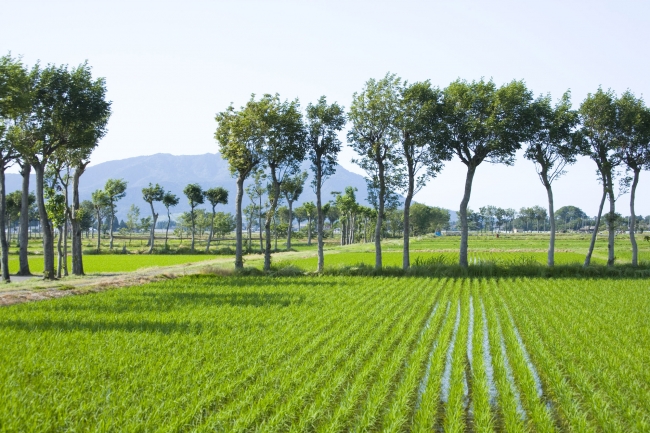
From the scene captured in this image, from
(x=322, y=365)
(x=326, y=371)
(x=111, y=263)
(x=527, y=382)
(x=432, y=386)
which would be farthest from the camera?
(x=111, y=263)

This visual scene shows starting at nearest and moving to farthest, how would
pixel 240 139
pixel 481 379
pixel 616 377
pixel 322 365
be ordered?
pixel 481 379 < pixel 616 377 < pixel 322 365 < pixel 240 139

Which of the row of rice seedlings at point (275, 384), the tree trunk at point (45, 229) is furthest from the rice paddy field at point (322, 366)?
the tree trunk at point (45, 229)

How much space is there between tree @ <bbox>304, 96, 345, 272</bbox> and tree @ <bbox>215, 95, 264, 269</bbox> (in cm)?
334

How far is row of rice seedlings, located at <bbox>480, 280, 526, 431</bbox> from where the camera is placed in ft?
21.6

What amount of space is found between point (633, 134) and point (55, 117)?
115ft

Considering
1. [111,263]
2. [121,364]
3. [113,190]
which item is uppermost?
[113,190]

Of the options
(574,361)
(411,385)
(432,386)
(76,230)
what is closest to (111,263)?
(76,230)

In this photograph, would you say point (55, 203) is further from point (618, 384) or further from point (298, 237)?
point (298, 237)

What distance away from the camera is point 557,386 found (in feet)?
26.1

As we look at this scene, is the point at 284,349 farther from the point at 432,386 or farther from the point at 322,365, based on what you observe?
the point at 432,386

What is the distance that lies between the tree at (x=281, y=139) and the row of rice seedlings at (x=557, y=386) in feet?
65.4

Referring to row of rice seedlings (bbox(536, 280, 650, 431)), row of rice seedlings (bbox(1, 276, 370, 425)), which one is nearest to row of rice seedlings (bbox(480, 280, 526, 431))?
row of rice seedlings (bbox(536, 280, 650, 431))

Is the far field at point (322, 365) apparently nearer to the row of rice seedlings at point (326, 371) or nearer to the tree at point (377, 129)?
the row of rice seedlings at point (326, 371)

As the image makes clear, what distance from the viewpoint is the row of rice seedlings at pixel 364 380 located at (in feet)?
21.4
